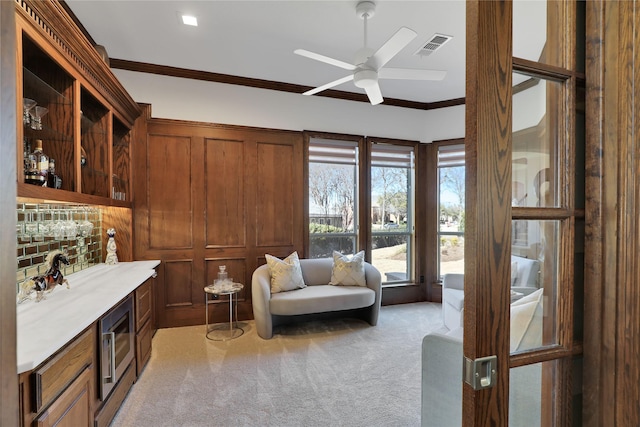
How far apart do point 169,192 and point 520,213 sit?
3946 millimetres

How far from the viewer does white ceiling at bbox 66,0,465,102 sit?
2744 millimetres

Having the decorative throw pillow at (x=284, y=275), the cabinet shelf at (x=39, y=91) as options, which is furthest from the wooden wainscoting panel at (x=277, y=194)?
the cabinet shelf at (x=39, y=91)

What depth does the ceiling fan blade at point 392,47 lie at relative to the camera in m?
2.15

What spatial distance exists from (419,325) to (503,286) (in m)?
3.50

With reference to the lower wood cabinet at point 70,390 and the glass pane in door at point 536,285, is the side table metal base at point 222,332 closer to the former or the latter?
the lower wood cabinet at point 70,390

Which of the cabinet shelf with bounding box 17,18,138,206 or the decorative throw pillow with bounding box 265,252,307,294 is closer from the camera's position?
the cabinet shelf with bounding box 17,18,138,206

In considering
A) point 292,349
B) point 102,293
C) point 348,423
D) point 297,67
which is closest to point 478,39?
point 348,423

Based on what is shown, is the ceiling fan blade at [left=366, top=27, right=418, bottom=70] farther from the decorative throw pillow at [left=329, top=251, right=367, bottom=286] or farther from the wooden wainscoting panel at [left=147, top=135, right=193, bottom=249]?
the wooden wainscoting panel at [left=147, top=135, right=193, bottom=249]

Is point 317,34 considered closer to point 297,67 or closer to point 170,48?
point 297,67

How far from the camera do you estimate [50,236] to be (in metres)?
2.34

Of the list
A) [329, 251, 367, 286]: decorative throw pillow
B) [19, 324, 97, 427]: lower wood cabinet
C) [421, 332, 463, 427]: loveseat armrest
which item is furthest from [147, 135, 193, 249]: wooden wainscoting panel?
[421, 332, 463, 427]: loveseat armrest

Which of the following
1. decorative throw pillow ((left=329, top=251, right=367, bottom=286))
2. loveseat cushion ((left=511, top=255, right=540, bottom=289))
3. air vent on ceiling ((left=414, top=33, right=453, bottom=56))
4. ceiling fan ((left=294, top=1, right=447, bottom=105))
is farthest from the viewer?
decorative throw pillow ((left=329, top=251, right=367, bottom=286))

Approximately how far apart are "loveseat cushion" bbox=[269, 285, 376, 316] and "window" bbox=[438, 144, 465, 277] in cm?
189

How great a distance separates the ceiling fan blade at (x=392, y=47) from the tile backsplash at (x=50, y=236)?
2.60 m
